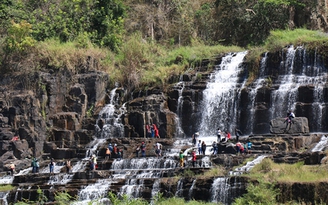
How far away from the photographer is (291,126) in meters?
36.2

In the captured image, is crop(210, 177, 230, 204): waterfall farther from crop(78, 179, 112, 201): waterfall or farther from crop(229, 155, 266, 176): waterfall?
crop(78, 179, 112, 201): waterfall

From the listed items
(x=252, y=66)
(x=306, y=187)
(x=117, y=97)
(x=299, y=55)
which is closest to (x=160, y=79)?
(x=117, y=97)

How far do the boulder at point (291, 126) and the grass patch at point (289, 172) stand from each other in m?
6.76

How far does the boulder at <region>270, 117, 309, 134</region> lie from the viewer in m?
36.1

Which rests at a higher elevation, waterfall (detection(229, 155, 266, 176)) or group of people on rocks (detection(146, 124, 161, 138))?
group of people on rocks (detection(146, 124, 161, 138))

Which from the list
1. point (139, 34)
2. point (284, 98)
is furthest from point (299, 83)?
point (139, 34)

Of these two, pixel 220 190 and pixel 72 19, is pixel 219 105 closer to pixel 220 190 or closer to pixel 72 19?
pixel 220 190

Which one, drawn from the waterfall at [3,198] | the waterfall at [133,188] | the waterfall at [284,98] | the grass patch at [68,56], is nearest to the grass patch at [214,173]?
the waterfall at [133,188]

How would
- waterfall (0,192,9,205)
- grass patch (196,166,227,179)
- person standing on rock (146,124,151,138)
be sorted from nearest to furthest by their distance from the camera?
1. grass patch (196,166,227,179)
2. waterfall (0,192,9,205)
3. person standing on rock (146,124,151,138)

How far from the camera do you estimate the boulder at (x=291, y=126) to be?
119ft

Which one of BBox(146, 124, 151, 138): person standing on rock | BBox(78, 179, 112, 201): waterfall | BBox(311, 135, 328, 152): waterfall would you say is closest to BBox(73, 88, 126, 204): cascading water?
BBox(146, 124, 151, 138): person standing on rock

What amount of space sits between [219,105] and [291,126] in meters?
6.95

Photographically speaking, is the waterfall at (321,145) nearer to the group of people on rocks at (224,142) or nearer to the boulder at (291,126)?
the boulder at (291,126)

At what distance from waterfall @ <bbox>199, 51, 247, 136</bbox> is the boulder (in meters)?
4.82
